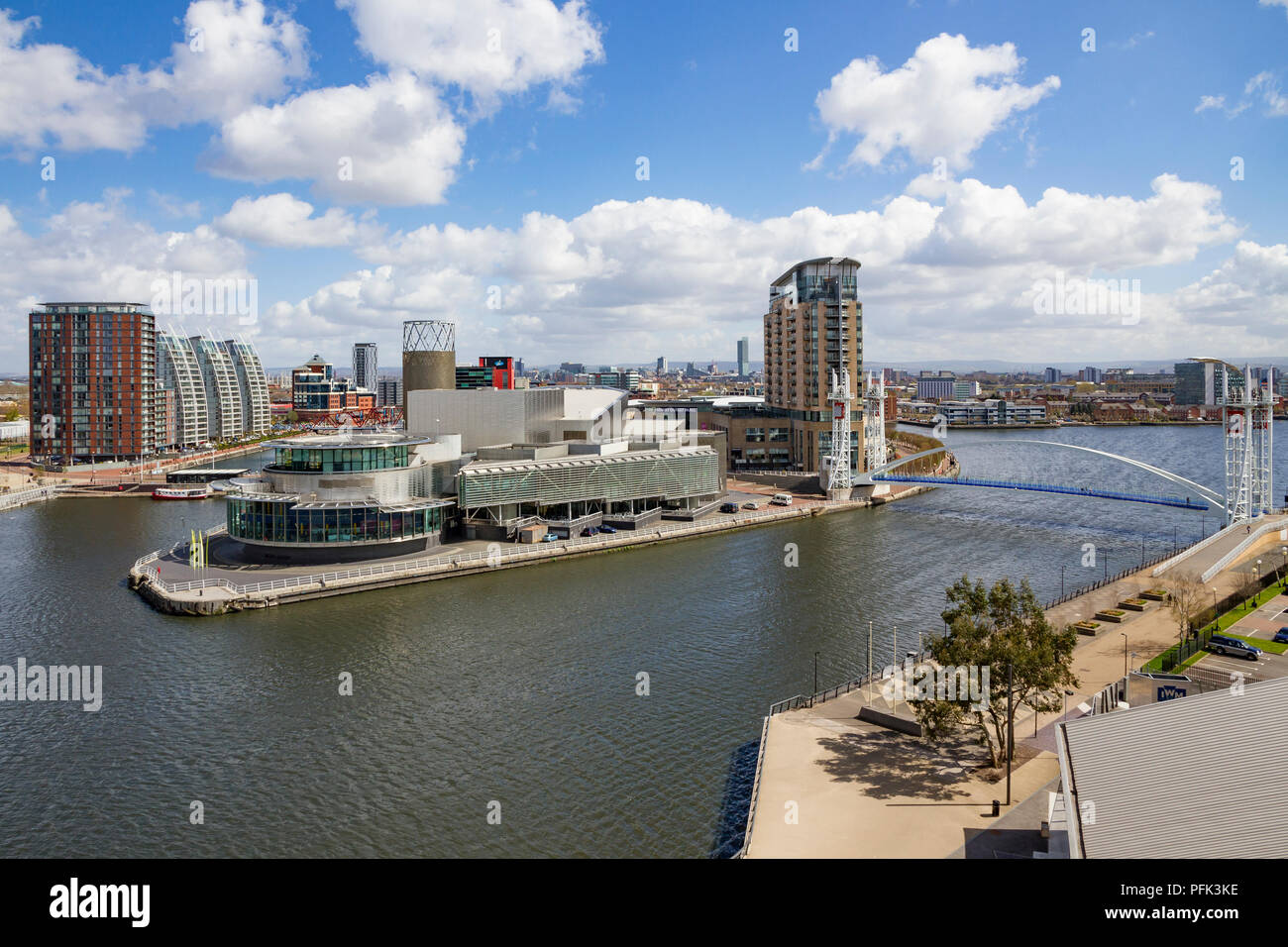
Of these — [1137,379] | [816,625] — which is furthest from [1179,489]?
[1137,379]

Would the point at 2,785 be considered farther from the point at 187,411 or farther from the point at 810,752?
the point at 187,411

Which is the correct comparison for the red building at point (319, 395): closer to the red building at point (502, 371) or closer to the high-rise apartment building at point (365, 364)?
the high-rise apartment building at point (365, 364)

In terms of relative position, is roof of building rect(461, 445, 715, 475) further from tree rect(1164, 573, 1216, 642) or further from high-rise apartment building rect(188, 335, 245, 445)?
high-rise apartment building rect(188, 335, 245, 445)

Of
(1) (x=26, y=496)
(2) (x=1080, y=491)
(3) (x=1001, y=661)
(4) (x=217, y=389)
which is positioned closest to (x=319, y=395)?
(4) (x=217, y=389)

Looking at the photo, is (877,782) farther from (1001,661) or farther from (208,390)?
(208,390)

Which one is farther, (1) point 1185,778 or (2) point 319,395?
(2) point 319,395
